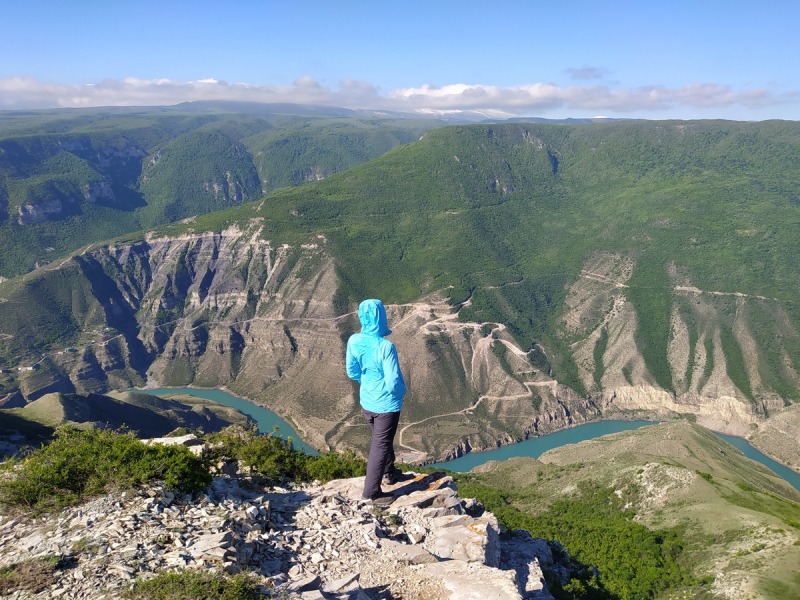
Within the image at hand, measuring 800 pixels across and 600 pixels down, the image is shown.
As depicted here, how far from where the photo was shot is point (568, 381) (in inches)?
4082

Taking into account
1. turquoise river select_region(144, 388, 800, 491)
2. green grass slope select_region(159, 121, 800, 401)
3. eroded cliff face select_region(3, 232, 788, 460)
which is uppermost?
green grass slope select_region(159, 121, 800, 401)

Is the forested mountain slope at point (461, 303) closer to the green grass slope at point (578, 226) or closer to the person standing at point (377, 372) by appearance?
the green grass slope at point (578, 226)

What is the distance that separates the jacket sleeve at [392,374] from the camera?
13266mm

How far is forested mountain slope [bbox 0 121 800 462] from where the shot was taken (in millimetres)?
97438

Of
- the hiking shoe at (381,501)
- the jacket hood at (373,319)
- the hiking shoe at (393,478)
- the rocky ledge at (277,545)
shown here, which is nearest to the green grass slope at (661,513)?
the hiking shoe at (393,478)

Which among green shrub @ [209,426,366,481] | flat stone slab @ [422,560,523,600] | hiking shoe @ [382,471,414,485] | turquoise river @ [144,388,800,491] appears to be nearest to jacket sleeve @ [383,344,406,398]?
hiking shoe @ [382,471,414,485]

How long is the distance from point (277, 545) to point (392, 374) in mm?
5157

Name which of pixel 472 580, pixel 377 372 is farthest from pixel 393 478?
pixel 472 580

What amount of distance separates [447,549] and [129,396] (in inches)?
3272

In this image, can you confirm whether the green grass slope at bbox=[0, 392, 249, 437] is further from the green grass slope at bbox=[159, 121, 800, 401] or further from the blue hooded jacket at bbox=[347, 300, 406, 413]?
the green grass slope at bbox=[159, 121, 800, 401]

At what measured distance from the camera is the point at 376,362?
1351 cm

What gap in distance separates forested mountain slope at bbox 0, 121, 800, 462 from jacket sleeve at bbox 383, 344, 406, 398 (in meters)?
74.1

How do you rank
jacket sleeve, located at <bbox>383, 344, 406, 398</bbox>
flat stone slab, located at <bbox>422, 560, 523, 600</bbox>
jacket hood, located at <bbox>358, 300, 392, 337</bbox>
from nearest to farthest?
flat stone slab, located at <bbox>422, 560, 523, 600</bbox>, jacket sleeve, located at <bbox>383, 344, 406, 398</bbox>, jacket hood, located at <bbox>358, 300, 392, 337</bbox>

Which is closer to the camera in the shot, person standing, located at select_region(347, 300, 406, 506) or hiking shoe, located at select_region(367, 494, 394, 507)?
person standing, located at select_region(347, 300, 406, 506)
